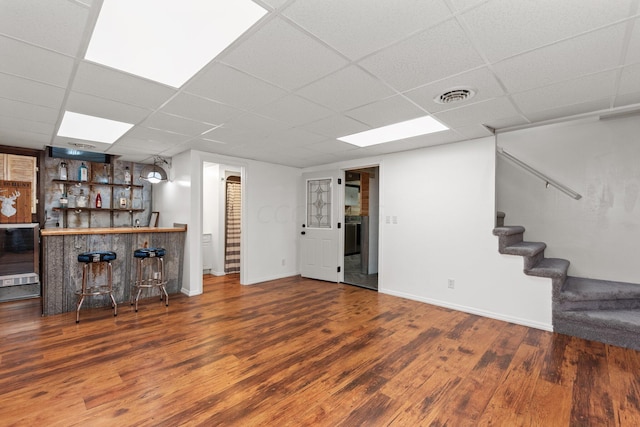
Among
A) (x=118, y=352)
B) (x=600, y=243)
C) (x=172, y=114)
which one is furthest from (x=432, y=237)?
(x=118, y=352)

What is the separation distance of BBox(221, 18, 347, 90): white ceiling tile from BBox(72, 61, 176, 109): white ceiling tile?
0.84 meters

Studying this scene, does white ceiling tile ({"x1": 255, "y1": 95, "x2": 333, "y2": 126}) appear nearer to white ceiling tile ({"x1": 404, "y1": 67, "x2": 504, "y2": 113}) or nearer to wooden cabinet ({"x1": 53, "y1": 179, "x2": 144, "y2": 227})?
white ceiling tile ({"x1": 404, "y1": 67, "x2": 504, "y2": 113})

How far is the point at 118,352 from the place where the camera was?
2.67 meters

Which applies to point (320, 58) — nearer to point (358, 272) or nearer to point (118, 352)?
point (118, 352)

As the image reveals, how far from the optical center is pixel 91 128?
3.54 m

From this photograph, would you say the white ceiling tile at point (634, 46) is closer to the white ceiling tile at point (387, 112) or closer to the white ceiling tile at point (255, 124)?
the white ceiling tile at point (387, 112)

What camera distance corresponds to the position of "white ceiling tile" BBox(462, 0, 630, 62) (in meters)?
1.42

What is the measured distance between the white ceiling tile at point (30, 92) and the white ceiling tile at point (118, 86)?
0.25 m

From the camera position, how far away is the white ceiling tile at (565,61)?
1.69 metres

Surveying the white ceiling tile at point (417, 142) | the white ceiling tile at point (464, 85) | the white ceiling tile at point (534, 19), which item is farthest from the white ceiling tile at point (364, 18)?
the white ceiling tile at point (417, 142)

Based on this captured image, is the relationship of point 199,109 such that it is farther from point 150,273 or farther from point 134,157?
point 134,157

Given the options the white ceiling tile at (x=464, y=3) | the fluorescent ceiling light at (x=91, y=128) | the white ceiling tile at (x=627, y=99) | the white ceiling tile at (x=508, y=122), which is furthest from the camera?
the fluorescent ceiling light at (x=91, y=128)

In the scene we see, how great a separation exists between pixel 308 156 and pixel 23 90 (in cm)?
348

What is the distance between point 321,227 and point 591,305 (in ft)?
13.1
